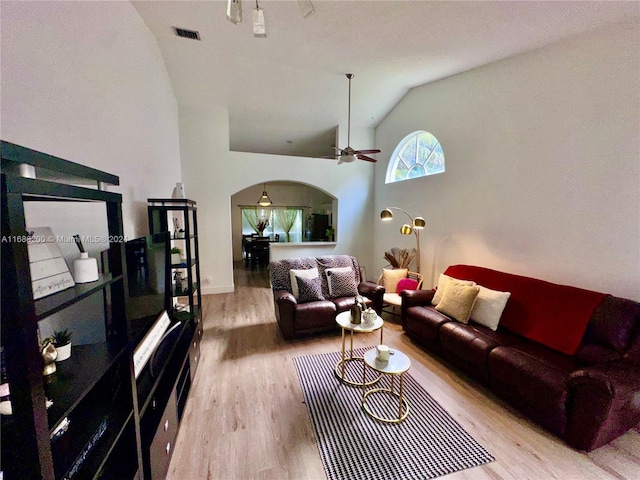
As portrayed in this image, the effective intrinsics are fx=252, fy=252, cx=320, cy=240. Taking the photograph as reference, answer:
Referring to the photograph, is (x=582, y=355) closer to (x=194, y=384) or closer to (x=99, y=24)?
(x=194, y=384)

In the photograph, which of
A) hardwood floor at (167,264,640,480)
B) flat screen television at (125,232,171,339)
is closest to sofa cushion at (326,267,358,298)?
hardwood floor at (167,264,640,480)

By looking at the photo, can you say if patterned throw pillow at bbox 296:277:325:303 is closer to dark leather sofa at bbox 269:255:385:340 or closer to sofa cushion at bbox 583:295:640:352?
dark leather sofa at bbox 269:255:385:340

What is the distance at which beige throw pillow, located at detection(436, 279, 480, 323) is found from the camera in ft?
9.02

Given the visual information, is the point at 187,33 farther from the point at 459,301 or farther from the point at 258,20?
the point at 459,301

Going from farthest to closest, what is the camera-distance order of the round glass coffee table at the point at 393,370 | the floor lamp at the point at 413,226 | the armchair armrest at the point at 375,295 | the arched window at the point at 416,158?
1. the arched window at the point at 416,158
2. the floor lamp at the point at 413,226
3. the armchair armrest at the point at 375,295
4. the round glass coffee table at the point at 393,370

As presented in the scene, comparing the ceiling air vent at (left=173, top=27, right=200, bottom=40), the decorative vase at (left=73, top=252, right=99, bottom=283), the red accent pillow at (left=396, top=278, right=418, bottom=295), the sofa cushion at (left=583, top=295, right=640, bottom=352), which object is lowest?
the red accent pillow at (left=396, top=278, right=418, bottom=295)

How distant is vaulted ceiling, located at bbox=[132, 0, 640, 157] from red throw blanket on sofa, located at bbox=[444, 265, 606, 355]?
2.39 meters

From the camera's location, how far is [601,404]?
159 centimetres

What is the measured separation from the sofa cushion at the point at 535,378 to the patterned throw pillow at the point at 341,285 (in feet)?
5.96

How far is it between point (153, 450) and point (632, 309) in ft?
11.4

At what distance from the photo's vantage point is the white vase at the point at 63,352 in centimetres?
108

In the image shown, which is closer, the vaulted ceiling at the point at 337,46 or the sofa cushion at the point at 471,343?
the sofa cushion at the point at 471,343

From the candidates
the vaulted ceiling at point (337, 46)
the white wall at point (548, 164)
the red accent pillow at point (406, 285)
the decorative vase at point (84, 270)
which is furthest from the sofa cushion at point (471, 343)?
the vaulted ceiling at point (337, 46)

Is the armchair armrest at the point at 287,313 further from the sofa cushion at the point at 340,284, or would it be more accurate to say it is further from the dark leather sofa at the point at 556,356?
the dark leather sofa at the point at 556,356
